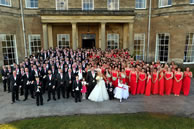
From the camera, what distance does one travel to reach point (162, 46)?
56.5 ft

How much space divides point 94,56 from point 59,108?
256 inches

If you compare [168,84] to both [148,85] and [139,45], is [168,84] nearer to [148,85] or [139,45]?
[148,85]

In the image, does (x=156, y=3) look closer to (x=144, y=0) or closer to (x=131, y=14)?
(x=144, y=0)

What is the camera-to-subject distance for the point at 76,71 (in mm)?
9344

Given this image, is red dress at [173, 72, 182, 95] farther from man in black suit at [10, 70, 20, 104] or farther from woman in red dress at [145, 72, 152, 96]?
man in black suit at [10, 70, 20, 104]

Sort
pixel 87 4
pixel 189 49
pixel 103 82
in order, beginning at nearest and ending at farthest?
1. pixel 103 82
2. pixel 189 49
3. pixel 87 4

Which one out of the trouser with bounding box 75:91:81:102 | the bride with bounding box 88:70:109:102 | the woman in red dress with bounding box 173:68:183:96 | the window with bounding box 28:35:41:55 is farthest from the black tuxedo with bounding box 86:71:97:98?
the window with bounding box 28:35:41:55

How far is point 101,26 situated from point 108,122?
11.9 m

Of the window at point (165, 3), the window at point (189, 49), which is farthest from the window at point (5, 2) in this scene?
the window at point (189, 49)

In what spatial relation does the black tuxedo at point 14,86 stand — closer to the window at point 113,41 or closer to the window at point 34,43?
the window at point 34,43

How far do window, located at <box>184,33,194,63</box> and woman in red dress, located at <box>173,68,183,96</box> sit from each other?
891cm

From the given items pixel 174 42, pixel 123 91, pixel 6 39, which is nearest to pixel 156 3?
pixel 174 42

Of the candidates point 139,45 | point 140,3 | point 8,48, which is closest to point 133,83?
point 139,45

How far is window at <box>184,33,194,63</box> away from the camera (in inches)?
601
